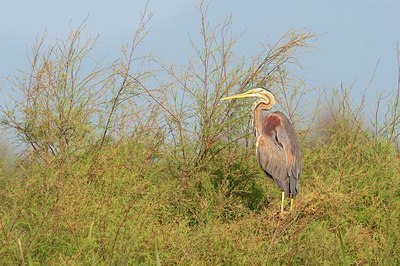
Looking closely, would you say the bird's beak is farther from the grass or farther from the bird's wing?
the grass

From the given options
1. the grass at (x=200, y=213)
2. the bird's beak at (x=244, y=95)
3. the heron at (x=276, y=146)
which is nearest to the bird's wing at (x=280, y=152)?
the heron at (x=276, y=146)

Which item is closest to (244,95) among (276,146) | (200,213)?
(276,146)

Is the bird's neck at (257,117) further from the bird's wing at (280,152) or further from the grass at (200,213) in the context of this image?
the grass at (200,213)

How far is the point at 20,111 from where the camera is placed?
287 inches

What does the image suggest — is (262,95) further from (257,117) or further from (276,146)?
(276,146)

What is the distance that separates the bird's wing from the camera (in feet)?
22.0

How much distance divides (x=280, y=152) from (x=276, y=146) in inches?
3.0

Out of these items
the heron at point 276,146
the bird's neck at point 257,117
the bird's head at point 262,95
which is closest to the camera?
the heron at point 276,146

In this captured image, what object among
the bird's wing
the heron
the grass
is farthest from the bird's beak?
the grass

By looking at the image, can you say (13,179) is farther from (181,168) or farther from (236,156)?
(236,156)

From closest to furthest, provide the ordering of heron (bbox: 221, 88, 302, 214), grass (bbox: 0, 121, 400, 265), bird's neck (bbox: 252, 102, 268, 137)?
grass (bbox: 0, 121, 400, 265) → heron (bbox: 221, 88, 302, 214) → bird's neck (bbox: 252, 102, 268, 137)

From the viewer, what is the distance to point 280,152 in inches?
269

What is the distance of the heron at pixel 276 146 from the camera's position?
6.69 m

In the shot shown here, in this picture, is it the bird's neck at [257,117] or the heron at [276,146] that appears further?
the bird's neck at [257,117]
